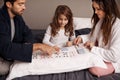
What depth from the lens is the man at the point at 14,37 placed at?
130cm

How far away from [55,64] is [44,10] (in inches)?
56.3

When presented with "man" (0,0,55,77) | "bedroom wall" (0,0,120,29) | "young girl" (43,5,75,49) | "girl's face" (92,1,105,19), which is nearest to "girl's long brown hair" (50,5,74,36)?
"young girl" (43,5,75,49)

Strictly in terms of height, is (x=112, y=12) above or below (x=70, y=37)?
above

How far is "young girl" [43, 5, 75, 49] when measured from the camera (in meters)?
1.91

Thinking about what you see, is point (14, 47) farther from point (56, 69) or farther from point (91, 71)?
point (91, 71)

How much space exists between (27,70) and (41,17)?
1.44 metres

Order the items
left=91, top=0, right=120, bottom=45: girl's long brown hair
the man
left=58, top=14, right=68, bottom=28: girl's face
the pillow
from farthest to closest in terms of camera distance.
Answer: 1. the pillow
2. left=58, top=14, right=68, bottom=28: girl's face
3. left=91, top=0, right=120, bottom=45: girl's long brown hair
4. the man

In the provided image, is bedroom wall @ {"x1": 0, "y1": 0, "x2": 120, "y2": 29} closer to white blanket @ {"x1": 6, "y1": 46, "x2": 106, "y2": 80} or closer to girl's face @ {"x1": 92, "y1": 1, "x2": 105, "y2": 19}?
girl's face @ {"x1": 92, "y1": 1, "x2": 105, "y2": 19}

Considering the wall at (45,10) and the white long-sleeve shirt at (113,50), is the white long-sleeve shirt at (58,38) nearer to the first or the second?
the white long-sleeve shirt at (113,50)

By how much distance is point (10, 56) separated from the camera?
1304 mm

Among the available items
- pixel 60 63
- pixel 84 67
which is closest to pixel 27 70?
pixel 60 63

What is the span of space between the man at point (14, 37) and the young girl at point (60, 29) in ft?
1.10

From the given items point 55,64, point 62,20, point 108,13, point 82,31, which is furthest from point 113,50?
point 82,31

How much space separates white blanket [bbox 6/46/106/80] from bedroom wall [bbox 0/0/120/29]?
1.32 m
